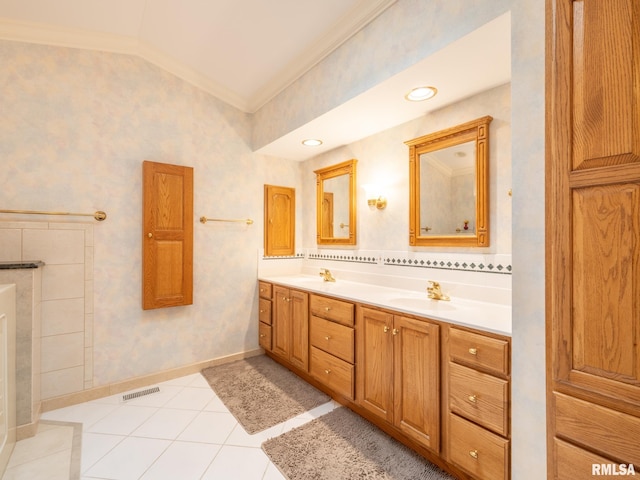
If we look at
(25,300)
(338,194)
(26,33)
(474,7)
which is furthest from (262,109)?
(25,300)

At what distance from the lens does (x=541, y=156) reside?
1.14 metres

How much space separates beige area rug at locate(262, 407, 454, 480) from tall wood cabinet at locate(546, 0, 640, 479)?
0.85m

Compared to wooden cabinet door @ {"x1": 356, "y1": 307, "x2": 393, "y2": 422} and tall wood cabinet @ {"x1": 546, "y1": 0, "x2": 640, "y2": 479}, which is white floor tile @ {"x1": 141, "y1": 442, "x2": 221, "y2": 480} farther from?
tall wood cabinet @ {"x1": 546, "y1": 0, "x2": 640, "y2": 479}

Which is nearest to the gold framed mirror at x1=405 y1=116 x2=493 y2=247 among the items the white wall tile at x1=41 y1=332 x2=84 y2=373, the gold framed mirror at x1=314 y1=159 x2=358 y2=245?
the gold framed mirror at x1=314 y1=159 x2=358 y2=245

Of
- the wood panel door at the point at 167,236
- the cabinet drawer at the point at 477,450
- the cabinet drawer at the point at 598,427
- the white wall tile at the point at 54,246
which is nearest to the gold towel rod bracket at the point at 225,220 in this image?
the wood panel door at the point at 167,236

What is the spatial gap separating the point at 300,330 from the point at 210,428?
0.94m

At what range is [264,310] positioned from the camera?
313 cm

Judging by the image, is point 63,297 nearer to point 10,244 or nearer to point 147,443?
point 10,244

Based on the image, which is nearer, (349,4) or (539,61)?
(539,61)

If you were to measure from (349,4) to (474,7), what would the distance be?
0.81 m

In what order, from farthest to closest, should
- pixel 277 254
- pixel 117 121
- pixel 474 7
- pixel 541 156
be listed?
pixel 277 254
pixel 117 121
pixel 474 7
pixel 541 156

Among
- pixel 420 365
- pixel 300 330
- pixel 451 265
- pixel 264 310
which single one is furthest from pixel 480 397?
pixel 264 310

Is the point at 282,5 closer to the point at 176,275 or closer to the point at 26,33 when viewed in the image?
the point at 26,33

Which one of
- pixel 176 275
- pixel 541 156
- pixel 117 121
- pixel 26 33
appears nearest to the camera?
pixel 541 156
